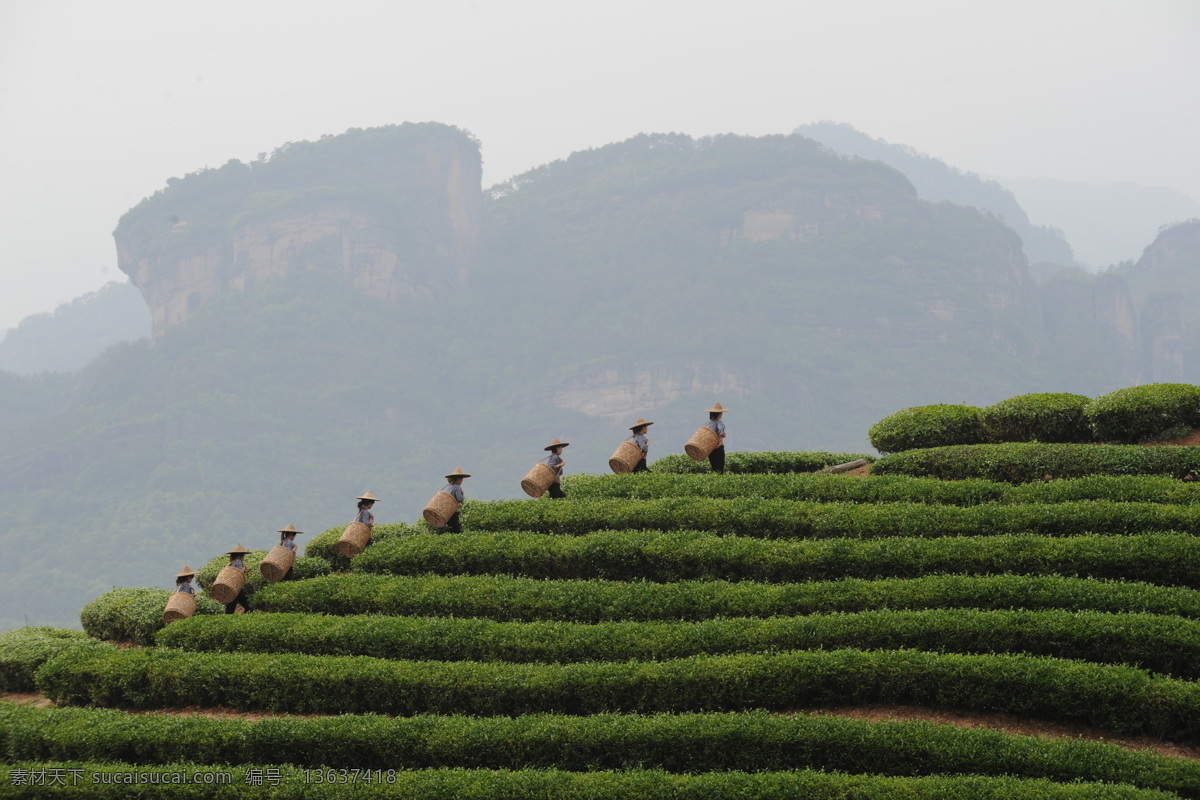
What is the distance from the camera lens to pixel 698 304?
167m

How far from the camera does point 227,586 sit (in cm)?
1391

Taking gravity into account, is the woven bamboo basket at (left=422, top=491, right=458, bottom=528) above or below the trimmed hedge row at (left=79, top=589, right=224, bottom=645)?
above

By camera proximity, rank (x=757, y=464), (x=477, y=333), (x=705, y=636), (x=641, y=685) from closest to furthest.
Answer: (x=641, y=685), (x=705, y=636), (x=757, y=464), (x=477, y=333)

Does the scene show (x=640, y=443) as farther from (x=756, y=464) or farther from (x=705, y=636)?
(x=705, y=636)

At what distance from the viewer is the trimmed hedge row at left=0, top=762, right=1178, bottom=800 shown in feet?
25.2

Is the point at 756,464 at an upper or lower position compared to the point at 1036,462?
upper

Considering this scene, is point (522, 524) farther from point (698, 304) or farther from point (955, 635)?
point (698, 304)

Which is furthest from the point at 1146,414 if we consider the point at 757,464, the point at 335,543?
the point at 335,543

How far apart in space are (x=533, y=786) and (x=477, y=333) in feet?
557

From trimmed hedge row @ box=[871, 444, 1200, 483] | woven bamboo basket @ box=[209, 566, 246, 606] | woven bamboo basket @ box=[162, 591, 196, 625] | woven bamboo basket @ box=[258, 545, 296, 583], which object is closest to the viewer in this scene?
trimmed hedge row @ box=[871, 444, 1200, 483]

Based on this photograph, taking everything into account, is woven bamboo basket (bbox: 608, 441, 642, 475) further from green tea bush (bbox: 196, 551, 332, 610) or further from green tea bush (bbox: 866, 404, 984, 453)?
green tea bush (bbox: 196, 551, 332, 610)

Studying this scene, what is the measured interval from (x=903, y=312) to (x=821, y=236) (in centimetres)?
2337

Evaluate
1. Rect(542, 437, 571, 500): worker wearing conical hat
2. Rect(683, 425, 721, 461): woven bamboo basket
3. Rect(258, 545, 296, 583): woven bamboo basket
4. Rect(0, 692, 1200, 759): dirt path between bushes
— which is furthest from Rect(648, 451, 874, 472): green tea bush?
Rect(0, 692, 1200, 759): dirt path between bushes

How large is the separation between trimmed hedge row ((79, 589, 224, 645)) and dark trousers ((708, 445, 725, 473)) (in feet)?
27.6
